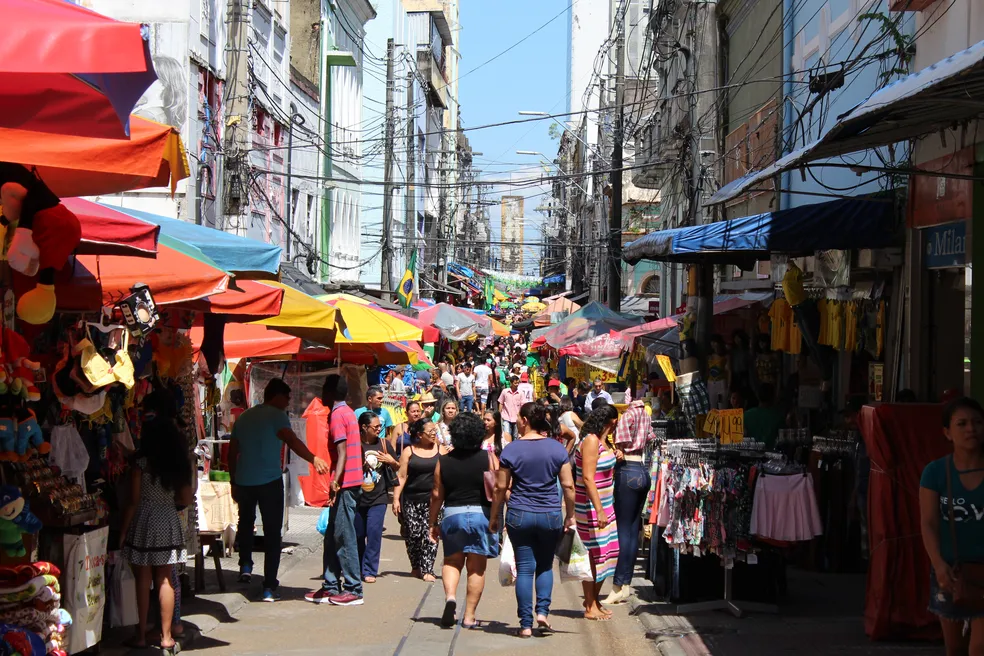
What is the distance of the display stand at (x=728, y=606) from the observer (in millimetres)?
9438

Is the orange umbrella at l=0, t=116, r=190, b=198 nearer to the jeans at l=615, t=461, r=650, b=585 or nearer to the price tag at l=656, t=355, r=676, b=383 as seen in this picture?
the jeans at l=615, t=461, r=650, b=585

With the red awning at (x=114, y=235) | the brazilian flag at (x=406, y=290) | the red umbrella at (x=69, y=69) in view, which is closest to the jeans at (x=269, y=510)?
the red awning at (x=114, y=235)

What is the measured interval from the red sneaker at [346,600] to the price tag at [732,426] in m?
3.56

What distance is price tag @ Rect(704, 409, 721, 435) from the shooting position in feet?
33.1

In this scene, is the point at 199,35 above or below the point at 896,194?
above

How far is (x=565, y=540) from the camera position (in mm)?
9430

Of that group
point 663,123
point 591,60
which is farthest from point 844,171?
point 591,60

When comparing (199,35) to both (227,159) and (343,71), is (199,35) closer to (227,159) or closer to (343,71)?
(227,159)

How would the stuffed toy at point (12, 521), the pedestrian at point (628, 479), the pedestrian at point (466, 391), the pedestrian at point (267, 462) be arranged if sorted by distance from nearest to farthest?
the stuffed toy at point (12, 521) → the pedestrian at point (267, 462) → the pedestrian at point (628, 479) → the pedestrian at point (466, 391)

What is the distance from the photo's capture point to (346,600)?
10.1 m

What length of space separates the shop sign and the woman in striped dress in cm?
358

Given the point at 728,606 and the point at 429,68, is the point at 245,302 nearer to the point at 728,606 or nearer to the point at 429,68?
the point at 728,606

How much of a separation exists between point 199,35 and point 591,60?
188ft

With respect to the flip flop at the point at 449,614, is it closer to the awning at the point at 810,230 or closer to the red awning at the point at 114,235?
the red awning at the point at 114,235
